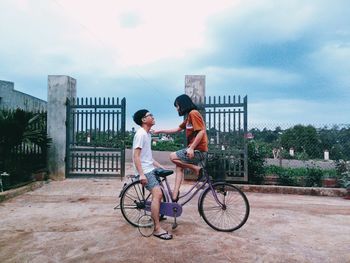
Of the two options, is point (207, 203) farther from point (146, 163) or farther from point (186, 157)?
point (146, 163)

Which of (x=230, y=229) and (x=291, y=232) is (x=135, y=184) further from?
(x=291, y=232)

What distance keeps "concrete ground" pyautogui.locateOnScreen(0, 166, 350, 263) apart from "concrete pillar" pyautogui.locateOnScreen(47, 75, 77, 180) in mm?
2357

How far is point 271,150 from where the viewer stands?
369 inches

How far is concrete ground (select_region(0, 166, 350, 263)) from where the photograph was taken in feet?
11.6

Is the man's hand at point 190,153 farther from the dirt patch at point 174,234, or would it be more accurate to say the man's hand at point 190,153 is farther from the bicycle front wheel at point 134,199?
the dirt patch at point 174,234

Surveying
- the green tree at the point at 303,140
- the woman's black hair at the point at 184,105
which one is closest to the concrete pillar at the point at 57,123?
the woman's black hair at the point at 184,105

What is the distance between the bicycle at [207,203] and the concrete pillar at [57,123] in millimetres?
5081

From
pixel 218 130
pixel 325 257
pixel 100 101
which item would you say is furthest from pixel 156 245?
pixel 100 101

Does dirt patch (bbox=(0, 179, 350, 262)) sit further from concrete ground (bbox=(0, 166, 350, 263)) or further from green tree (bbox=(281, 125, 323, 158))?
green tree (bbox=(281, 125, 323, 158))

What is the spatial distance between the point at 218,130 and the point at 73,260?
Result: 5.60 m

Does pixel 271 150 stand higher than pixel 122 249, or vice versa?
pixel 271 150

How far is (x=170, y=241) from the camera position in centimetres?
395

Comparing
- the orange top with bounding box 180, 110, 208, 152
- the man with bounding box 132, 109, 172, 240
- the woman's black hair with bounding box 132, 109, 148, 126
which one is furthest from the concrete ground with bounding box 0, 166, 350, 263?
the woman's black hair with bounding box 132, 109, 148, 126

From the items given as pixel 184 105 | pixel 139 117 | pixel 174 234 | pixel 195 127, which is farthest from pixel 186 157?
pixel 174 234
